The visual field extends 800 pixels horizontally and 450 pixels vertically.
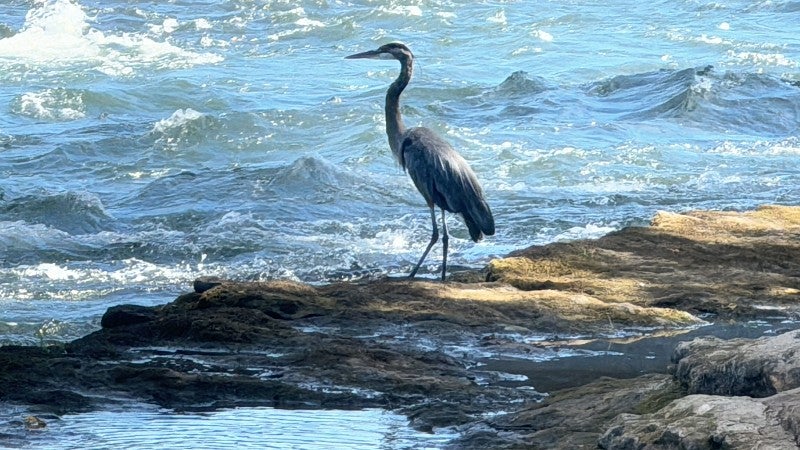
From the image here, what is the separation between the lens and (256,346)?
295 inches

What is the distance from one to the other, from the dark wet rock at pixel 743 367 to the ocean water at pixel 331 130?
5160 millimetres

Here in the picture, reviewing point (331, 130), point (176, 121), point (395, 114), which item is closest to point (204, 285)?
point (395, 114)

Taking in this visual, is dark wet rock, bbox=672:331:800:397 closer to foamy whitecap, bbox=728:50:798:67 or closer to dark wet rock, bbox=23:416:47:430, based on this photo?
dark wet rock, bbox=23:416:47:430

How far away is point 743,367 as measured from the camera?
4781 millimetres

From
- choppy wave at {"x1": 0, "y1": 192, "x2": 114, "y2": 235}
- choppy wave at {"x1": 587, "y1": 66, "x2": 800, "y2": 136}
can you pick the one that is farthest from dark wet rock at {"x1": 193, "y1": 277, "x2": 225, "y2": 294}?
choppy wave at {"x1": 587, "y1": 66, "x2": 800, "y2": 136}

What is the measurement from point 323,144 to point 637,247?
33.5ft

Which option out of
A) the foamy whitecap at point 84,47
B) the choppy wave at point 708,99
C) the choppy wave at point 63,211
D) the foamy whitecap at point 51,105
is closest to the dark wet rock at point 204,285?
the choppy wave at point 63,211

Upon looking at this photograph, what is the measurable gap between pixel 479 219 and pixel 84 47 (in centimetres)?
2085

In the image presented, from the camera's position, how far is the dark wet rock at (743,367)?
462cm

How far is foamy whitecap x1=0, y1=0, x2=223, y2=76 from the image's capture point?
27469 millimetres

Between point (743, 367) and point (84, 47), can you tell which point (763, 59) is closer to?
point (84, 47)

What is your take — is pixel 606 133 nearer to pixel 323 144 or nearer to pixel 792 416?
pixel 323 144

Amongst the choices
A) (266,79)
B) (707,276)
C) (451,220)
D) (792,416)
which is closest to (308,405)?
(792,416)

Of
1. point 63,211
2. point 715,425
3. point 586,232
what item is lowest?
point 586,232
